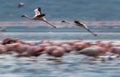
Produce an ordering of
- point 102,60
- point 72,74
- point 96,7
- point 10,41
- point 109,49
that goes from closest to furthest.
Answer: point 72,74
point 102,60
point 109,49
point 10,41
point 96,7

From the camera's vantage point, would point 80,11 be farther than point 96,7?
No

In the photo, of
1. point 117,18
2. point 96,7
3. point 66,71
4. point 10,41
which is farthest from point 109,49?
point 96,7

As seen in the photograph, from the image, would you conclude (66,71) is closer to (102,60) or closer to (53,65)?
(53,65)

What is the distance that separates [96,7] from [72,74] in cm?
7640

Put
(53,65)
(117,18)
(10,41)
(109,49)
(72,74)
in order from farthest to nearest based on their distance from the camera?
(117,18) → (10,41) → (109,49) → (53,65) → (72,74)

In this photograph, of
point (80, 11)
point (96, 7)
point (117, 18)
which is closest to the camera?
point (117, 18)

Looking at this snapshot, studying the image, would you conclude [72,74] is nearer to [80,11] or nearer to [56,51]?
[56,51]

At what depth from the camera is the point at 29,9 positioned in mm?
88250

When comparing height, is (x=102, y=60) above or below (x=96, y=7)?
below

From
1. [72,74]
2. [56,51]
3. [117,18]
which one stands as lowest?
[72,74]

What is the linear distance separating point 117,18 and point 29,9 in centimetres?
1327

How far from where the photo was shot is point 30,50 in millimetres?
21719

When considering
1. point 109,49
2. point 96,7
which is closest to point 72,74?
point 109,49

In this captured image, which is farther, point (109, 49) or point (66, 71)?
point (109, 49)
